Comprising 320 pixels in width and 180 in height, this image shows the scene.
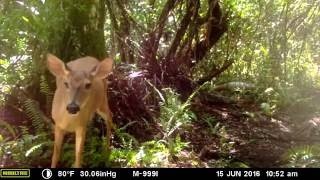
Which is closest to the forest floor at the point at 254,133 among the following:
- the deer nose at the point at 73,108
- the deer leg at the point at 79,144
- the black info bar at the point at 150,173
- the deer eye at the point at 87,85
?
the black info bar at the point at 150,173

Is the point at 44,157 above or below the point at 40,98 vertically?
below

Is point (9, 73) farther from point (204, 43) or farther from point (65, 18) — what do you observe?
point (204, 43)

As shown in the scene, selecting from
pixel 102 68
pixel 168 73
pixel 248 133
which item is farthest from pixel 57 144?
pixel 168 73

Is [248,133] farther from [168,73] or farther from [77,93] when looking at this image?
[77,93]

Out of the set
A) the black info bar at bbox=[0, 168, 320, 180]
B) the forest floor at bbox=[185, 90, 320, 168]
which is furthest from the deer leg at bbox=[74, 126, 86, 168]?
the forest floor at bbox=[185, 90, 320, 168]

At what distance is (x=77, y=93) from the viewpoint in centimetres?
455

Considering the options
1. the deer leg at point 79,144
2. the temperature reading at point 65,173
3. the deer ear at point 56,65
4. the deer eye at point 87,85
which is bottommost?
the temperature reading at point 65,173

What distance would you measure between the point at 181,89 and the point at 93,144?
84.0 inches

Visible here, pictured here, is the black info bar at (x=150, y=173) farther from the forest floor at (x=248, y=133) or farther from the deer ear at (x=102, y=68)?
the deer ear at (x=102, y=68)

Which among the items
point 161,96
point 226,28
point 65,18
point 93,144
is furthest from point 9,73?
point 226,28

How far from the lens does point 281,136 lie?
6.44m

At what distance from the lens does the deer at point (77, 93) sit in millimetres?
4609

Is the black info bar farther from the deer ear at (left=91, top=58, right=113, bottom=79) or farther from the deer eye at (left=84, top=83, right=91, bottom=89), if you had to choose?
the deer ear at (left=91, top=58, right=113, bottom=79)

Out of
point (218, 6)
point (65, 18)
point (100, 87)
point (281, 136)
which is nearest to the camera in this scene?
point (100, 87)
